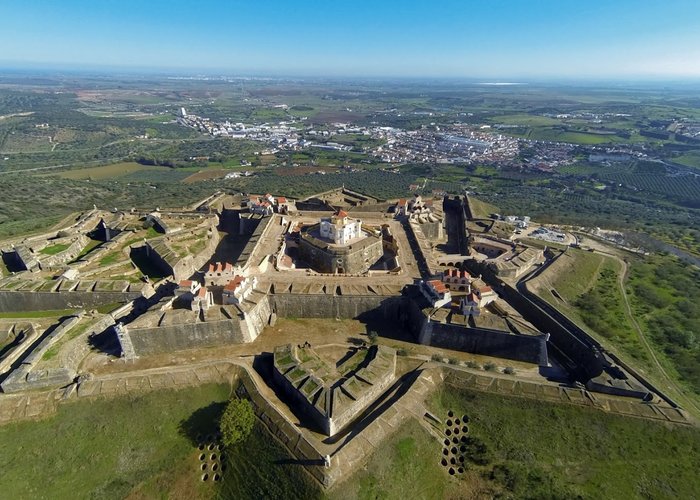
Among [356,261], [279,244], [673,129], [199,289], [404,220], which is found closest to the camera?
[199,289]

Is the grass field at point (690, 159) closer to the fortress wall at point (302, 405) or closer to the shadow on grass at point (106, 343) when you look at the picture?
the fortress wall at point (302, 405)

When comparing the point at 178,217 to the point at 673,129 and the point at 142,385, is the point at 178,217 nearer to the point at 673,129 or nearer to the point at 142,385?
the point at 142,385

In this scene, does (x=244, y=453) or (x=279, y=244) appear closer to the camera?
(x=244, y=453)

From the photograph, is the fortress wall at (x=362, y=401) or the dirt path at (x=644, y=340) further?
the dirt path at (x=644, y=340)

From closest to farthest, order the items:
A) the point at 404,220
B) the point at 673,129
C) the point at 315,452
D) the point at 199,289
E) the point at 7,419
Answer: the point at 315,452 < the point at 7,419 < the point at 199,289 < the point at 404,220 < the point at 673,129

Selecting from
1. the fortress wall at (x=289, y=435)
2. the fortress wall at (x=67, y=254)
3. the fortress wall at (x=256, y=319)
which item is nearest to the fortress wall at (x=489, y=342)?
the fortress wall at (x=289, y=435)

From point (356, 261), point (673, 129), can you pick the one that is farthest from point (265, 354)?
point (673, 129)
